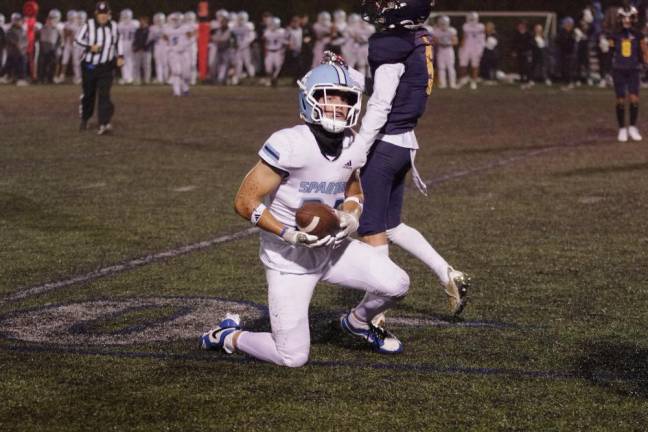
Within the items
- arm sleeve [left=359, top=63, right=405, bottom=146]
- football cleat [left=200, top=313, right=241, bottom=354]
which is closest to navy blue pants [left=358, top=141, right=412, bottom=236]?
arm sleeve [left=359, top=63, right=405, bottom=146]

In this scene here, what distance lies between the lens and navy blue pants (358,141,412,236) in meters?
6.13

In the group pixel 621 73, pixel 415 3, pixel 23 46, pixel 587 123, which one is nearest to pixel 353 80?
pixel 415 3

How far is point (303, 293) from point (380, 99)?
44.7 inches

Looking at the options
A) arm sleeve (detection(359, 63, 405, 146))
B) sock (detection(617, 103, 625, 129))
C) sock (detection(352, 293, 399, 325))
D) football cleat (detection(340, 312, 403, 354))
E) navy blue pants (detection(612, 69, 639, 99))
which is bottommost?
sock (detection(617, 103, 625, 129))

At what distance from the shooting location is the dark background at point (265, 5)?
127ft

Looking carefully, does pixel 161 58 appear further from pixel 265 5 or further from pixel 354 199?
pixel 354 199

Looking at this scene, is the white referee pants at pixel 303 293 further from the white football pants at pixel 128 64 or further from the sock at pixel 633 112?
the white football pants at pixel 128 64

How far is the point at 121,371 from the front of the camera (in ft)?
17.0

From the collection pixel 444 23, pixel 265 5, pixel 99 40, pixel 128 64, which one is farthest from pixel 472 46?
pixel 99 40

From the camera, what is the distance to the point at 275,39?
3247 cm

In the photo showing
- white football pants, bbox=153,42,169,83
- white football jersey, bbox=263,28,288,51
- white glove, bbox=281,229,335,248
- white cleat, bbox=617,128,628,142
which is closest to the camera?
white glove, bbox=281,229,335,248

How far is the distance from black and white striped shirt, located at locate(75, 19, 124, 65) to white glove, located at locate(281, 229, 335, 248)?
11721 millimetres

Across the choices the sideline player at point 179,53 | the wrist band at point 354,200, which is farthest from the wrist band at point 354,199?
the sideline player at point 179,53

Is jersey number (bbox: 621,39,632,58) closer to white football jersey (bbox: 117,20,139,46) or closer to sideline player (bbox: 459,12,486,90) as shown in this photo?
sideline player (bbox: 459,12,486,90)
